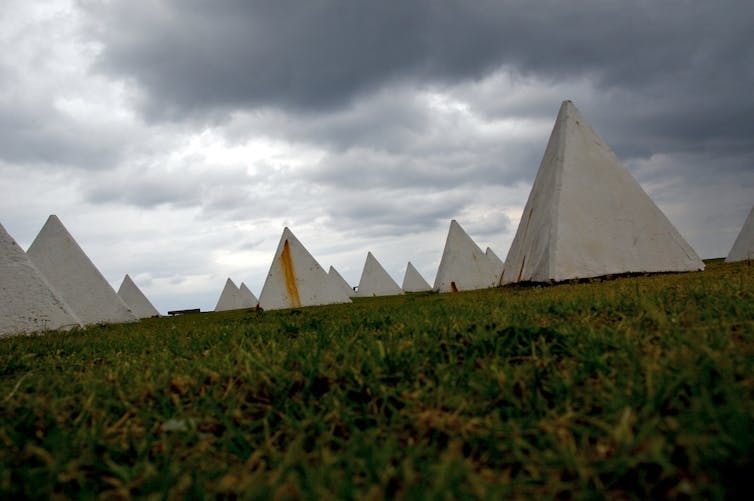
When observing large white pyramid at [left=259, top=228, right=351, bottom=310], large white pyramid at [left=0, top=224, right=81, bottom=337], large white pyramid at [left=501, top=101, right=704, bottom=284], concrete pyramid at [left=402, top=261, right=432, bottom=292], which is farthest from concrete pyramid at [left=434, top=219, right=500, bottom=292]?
large white pyramid at [left=0, top=224, right=81, bottom=337]

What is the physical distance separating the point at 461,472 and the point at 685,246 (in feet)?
27.6

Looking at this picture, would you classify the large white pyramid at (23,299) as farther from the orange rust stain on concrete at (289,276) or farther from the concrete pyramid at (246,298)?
the concrete pyramid at (246,298)

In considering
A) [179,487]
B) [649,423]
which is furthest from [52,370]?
[649,423]

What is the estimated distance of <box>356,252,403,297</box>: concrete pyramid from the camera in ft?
80.5

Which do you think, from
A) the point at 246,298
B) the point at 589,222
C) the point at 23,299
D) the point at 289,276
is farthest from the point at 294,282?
the point at 246,298

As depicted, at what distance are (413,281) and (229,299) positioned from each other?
1091 centimetres

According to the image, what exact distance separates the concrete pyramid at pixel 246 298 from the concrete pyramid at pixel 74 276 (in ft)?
47.1

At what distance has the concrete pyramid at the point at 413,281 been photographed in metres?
29.5

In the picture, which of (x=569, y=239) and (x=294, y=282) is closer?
(x=569, y=239)

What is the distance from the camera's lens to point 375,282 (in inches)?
979

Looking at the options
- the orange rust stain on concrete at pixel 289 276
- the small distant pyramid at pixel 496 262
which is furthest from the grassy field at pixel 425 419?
the small distant pyramid at pixel 496 262

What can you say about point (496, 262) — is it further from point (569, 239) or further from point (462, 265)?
point (569, 239)

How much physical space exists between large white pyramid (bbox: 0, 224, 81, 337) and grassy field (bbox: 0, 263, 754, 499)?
565 centimetres

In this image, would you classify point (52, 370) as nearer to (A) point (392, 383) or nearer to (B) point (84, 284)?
(A) point (392, 383)
